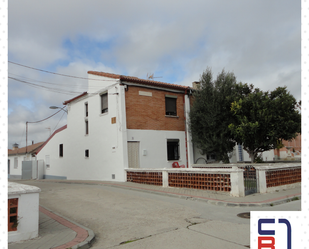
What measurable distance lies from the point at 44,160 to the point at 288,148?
39.3m

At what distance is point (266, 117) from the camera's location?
50.2 feet

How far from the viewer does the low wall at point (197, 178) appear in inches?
390

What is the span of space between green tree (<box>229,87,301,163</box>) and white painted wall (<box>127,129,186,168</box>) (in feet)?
15.1

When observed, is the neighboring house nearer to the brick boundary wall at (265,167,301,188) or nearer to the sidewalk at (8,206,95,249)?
the sidewalk at (8,206,95,249)

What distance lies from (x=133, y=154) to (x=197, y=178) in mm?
6206

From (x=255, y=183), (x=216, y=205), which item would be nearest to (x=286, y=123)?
(x=255, y=183)

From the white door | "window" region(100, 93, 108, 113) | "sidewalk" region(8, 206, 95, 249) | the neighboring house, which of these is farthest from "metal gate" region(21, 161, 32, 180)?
"sidewalk" region(8, 206, 95, 249)

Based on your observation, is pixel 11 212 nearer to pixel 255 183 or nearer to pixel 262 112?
pixel 255 183

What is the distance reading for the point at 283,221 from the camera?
9.20 feet

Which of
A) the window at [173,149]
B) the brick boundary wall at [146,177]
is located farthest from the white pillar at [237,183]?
the window at [173,149]

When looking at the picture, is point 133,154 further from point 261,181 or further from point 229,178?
point 261,181

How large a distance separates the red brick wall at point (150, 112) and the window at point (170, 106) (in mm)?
272

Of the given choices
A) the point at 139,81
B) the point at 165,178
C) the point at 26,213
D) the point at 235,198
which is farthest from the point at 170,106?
the point at 26,213

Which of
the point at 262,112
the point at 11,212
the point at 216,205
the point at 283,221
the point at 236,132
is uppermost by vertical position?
the point at 262,112
